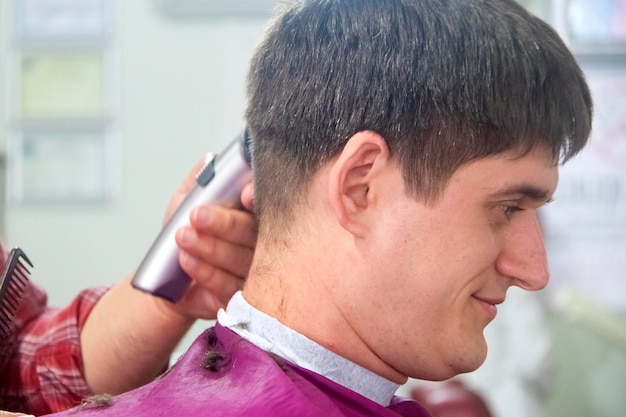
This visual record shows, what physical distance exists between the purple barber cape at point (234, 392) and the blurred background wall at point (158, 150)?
4.60 ft

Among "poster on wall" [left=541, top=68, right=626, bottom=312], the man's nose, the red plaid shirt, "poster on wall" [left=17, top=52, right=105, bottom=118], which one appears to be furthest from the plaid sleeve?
"poster on wall" [left=541, top=68, right=626, bottom=312]

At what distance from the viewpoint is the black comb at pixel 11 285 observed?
918 millimetres

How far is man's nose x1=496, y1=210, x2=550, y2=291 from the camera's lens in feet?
2.67

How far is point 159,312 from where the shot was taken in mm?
1122

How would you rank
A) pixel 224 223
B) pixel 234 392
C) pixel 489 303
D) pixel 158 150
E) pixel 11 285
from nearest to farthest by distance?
pixel 234 392 → pixel 489 303 → pixel 11 285 → pixel 224 223 → pixel 158 150

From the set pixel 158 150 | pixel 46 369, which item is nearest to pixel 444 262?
pixel 46 369

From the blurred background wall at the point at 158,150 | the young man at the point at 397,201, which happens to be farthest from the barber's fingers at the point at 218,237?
the blurred background wall at the point at 158,150

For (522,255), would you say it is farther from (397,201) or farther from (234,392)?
(234,392)

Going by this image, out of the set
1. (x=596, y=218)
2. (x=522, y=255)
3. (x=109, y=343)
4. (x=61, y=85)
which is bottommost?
(x=596, y=218)

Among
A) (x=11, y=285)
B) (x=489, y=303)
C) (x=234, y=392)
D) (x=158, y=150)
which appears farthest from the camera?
(x=158, y=150)

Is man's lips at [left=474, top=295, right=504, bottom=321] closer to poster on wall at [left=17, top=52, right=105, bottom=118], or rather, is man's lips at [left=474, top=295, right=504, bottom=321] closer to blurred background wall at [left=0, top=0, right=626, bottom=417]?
blurred background wall at [left=0, top=0, right=626, bottom=417]

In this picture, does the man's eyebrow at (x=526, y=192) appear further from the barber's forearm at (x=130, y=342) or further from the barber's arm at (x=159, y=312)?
the barber's forearm at (x=130, y=342)

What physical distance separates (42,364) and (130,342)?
0.14 metres

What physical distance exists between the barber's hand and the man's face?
0.32m
